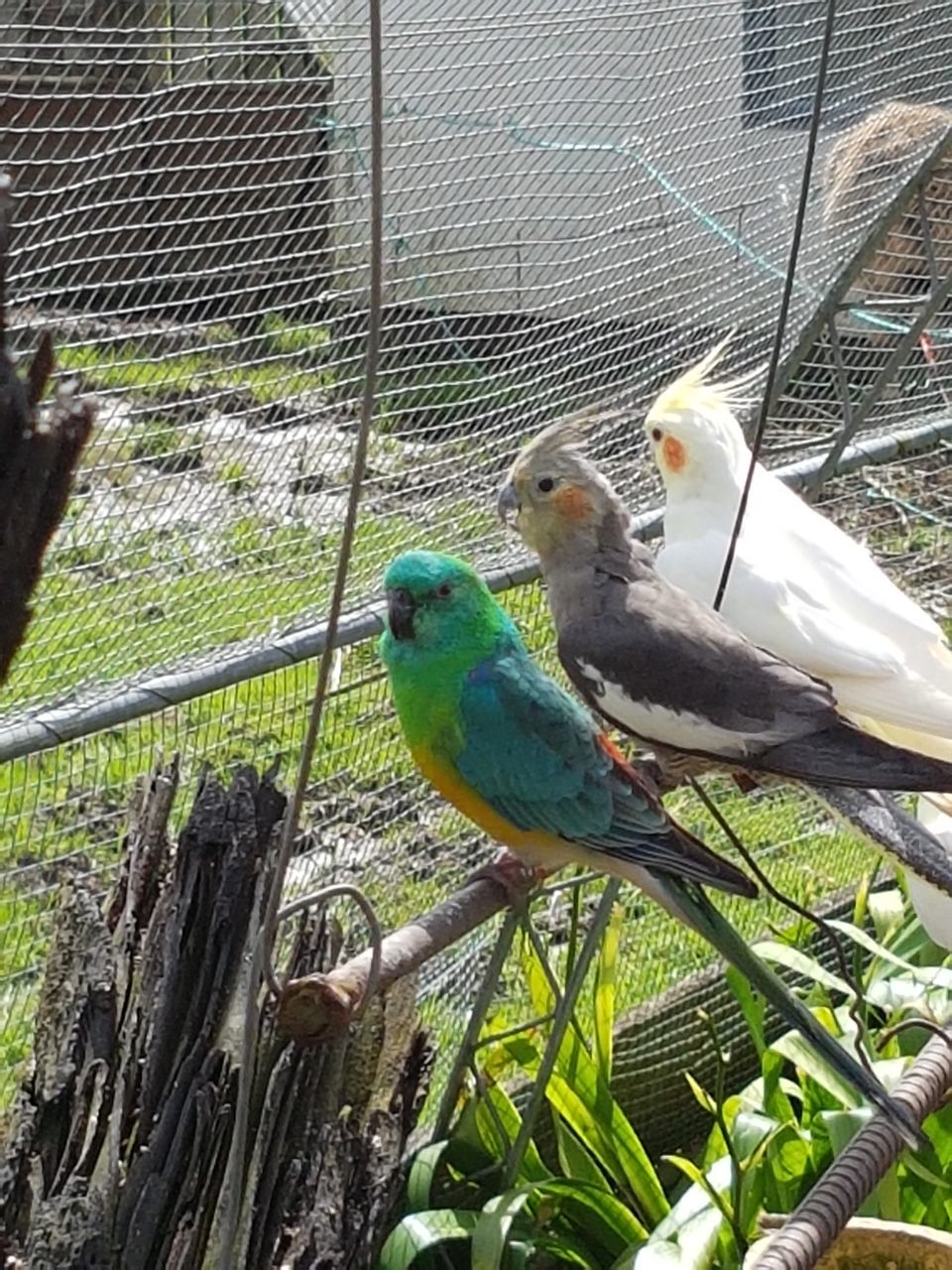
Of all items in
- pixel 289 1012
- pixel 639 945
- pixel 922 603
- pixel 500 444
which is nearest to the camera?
pixel 289 1012

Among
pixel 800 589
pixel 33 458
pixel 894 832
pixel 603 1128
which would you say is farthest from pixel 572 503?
pixel 33 458

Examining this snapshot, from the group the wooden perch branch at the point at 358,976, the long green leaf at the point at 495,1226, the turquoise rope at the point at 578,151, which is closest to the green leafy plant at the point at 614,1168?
the long green leaf at the point at 495,1226

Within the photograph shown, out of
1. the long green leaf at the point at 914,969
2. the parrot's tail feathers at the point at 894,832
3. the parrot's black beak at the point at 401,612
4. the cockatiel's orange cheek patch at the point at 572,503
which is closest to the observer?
the parrot's black beak at the point at 401,612

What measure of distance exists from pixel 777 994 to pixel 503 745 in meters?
0.30

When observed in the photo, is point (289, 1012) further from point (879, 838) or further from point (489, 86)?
point (489, 86)

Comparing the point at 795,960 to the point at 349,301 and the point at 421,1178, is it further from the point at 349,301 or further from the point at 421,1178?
the point at 349,301

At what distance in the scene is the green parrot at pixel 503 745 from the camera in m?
1.32

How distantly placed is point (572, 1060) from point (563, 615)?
1.76 feet

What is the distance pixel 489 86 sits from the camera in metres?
1.99

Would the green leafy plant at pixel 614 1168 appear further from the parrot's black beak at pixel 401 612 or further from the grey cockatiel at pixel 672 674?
the parrot's black beak at pixel 401 612

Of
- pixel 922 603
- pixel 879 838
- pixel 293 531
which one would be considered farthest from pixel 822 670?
pixel 922 603

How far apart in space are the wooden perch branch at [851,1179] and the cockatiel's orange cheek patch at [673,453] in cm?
80

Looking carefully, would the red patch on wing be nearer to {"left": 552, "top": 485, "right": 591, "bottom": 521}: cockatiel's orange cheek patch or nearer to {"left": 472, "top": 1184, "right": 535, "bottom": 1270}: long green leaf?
{"left": 552, "top": 485, "right": 591, "bottom": 521}: cockatiel's orange cheek patch

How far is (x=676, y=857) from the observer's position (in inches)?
50.8
